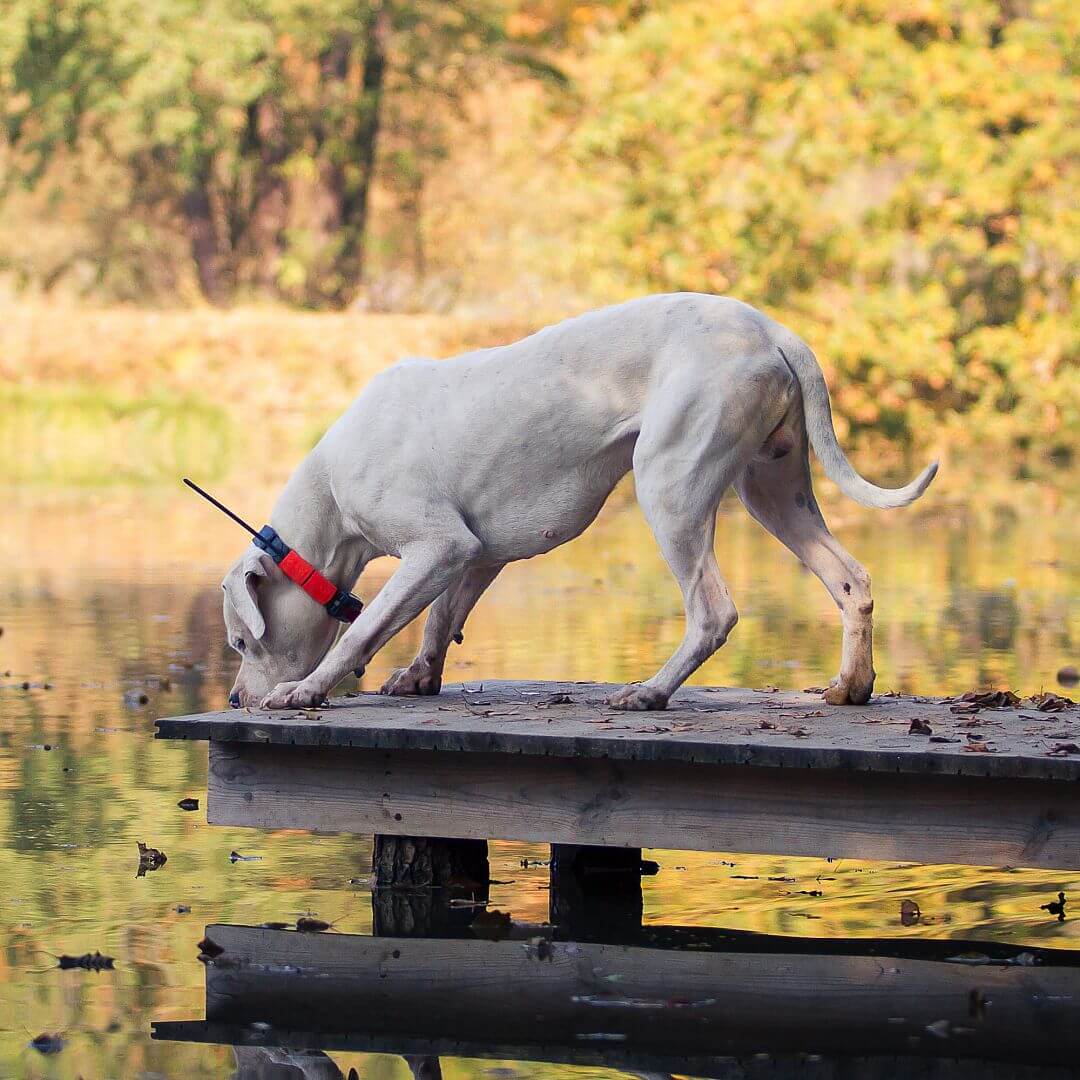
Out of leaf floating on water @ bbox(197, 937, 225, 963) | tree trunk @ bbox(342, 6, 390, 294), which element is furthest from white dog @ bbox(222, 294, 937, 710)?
tree trunk @ bbox(342, 6, 390, 294)

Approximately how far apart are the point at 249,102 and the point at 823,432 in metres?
39.0

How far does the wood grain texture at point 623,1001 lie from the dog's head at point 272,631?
1.43m

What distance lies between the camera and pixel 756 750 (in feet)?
19.4

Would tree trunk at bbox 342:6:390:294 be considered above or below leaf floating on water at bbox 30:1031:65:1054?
above

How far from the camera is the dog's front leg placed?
22.9ft

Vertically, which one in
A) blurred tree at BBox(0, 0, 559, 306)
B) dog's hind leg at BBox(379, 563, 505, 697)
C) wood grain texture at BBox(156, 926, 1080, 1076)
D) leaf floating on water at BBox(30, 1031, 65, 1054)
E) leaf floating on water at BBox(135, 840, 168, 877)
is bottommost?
leaf floating on water at BBox(30, 1031, 65, 1054)

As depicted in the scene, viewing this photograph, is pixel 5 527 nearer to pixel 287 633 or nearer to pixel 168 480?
pixel 168 480

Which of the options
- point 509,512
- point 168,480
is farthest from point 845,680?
point 168,480

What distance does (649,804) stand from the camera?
20.2 feet

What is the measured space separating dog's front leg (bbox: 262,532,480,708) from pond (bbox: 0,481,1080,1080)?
2.06 feet

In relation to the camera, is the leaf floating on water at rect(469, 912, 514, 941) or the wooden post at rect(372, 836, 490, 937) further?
the wooden post at rect(372, 836, 490, 937)

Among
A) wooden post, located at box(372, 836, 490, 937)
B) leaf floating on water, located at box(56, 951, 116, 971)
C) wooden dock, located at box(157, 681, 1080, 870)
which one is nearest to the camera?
leaf floating on water, located at box(56, 951, 116, 971)

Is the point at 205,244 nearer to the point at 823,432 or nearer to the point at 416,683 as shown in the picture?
the point at 416,683

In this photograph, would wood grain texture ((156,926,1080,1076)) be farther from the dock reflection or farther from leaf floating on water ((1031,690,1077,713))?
leaf floating on water ((1031,690,1077,713))
